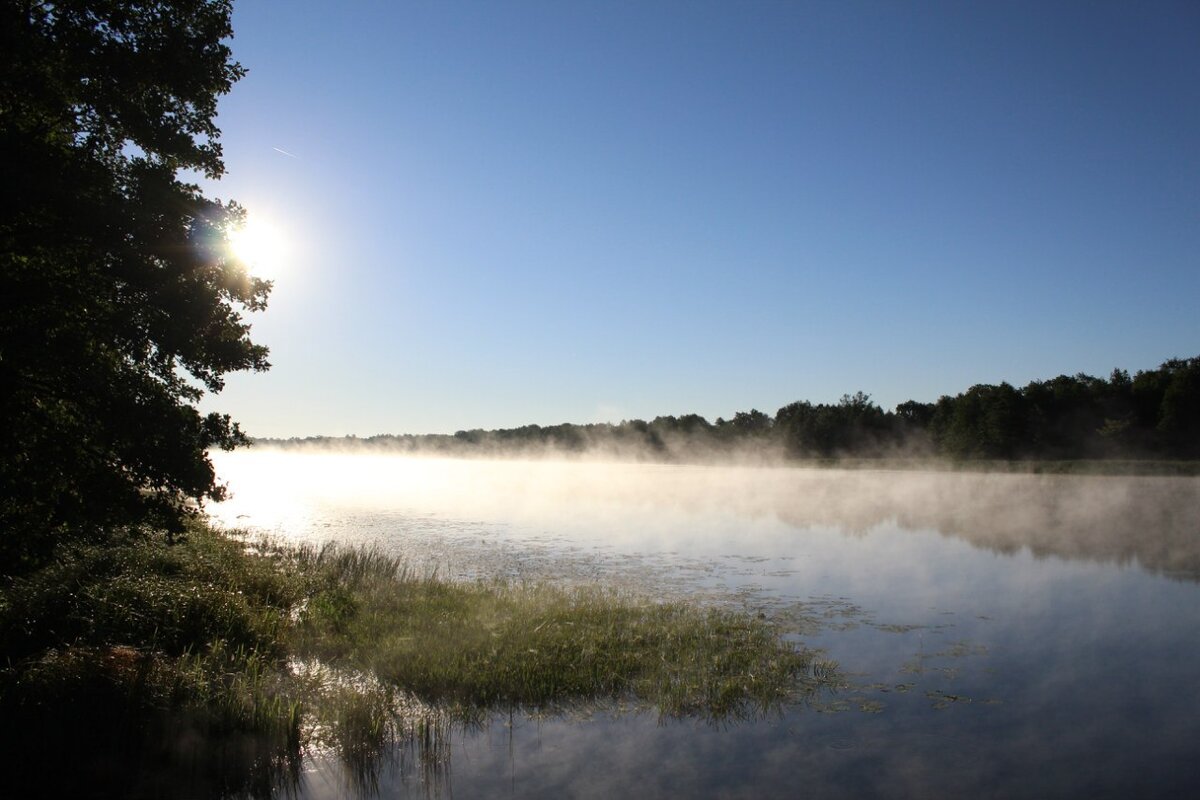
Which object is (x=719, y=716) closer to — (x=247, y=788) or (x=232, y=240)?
(x=247, y=788)

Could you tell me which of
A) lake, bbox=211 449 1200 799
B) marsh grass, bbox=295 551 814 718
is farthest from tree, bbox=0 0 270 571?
lake, bbox=211 449 1200 799

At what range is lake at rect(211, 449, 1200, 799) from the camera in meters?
9.02

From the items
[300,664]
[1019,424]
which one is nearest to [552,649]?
[300,664]

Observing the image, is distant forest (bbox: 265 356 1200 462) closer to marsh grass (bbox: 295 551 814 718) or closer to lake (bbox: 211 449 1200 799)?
lake (bbox: 211 449 1200 799)

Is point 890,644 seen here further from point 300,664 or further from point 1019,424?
point 1019,424

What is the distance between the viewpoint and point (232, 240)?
46.9ft

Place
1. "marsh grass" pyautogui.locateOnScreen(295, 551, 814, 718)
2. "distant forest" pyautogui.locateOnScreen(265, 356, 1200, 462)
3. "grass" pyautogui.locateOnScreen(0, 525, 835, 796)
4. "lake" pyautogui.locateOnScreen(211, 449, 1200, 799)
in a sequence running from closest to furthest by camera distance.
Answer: "grass" pyautogui.locateOnScreen(0, 525, 835, 796)
"lake" pyautogui.locateOnScreen(211, 449, 1200, 799)
"marsh grass" pyautogui.locateOnScreen(295, 551, 814, 718)
"distant forest" pyautogui.locateOnScreen(265, 356, 1200, 462)

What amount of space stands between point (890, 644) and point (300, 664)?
38.4 feet

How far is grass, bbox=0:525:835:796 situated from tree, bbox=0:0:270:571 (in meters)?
1.89

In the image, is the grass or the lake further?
the lake

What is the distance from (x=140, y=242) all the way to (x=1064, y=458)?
105 m

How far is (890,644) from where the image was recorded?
14.9 meters

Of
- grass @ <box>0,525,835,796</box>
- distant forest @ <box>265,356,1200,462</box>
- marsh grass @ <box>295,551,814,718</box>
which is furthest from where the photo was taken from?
distant forest @ <box>265,356,1200,462</box>

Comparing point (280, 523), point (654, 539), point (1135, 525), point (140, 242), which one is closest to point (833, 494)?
point (1135, 525)
